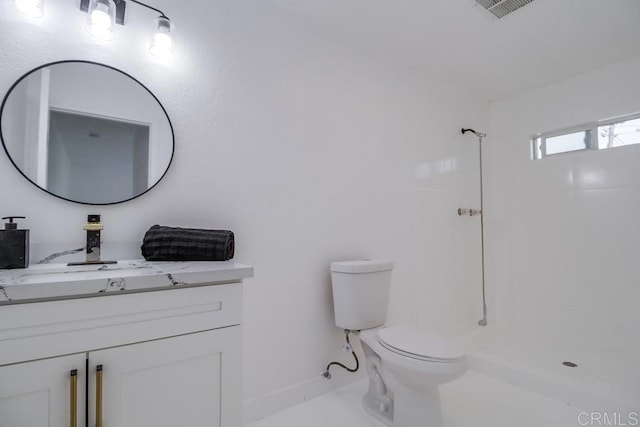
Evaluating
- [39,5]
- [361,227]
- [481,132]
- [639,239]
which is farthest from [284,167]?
[639,239]

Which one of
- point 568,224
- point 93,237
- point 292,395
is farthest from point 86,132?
point 568,224

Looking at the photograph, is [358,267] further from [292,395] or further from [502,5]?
[502,5]

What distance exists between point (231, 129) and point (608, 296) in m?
2.84

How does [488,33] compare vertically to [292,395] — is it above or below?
above

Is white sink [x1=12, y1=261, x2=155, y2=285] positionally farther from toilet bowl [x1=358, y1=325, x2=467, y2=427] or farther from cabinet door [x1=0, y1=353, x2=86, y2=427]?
toilet bowl [x1=358, y1=325, x2=467, y2=427]

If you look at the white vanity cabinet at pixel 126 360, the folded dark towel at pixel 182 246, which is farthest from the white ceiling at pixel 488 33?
the white vanity cabinet at pixel 126 360

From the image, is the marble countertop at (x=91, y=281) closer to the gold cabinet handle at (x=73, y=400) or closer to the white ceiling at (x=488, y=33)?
the gold cabinet handle at (x=73, y=400)

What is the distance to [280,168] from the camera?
1741mm

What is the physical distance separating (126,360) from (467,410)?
5.77 ft

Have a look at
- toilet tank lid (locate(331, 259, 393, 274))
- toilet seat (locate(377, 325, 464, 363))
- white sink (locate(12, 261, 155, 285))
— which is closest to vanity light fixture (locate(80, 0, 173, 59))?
white sink (locate(12, 261, 155, 285))

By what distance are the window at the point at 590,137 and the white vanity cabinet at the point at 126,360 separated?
9.44 ft

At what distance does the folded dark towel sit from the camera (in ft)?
3.93

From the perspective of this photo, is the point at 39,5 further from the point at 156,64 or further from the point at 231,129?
the point at 231,129

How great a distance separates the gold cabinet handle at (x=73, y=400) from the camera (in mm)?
761
